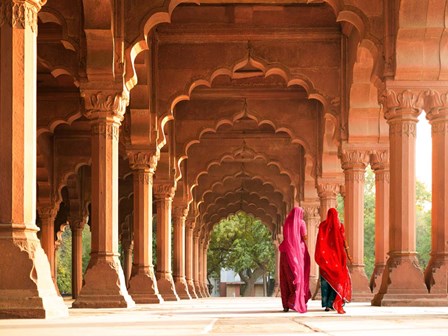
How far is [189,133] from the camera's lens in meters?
24.3

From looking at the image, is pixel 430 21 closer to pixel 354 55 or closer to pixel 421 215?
pixel 354 55

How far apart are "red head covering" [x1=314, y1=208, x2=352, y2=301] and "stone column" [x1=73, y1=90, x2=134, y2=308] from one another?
350 centimetres

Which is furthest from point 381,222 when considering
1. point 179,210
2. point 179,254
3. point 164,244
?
point 179,210

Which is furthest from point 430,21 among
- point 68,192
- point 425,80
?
point 68,192

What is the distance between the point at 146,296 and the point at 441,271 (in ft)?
24.2

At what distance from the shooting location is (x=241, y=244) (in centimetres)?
6525

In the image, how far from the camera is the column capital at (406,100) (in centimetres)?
1423

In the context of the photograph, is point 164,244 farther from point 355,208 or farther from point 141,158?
point 355,208

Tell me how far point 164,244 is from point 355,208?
19.0ft

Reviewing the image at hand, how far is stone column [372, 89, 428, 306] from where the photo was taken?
45.8 feet

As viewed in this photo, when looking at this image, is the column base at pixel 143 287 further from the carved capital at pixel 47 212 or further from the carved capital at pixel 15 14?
the carved capital at pixel 15 14

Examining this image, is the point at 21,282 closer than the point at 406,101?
Yes

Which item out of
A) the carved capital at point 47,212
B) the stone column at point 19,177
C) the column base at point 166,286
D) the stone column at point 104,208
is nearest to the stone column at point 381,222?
the column base at point 166,286

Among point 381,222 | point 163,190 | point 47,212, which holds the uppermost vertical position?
point 163,190
